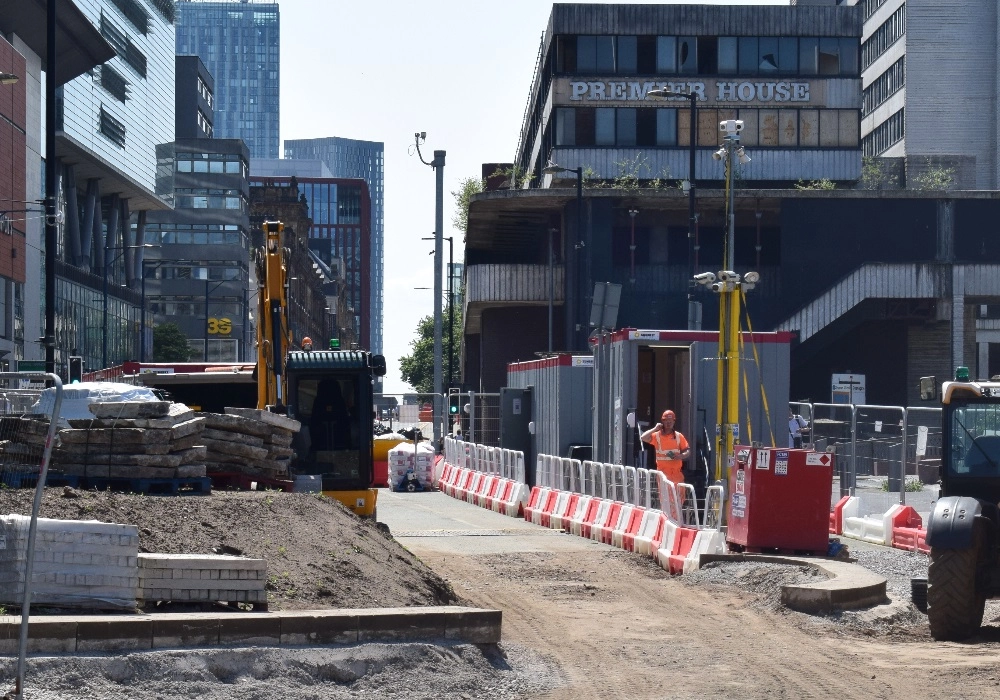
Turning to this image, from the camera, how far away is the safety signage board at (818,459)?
17.5 metres

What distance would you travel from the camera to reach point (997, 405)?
1253 centimetres

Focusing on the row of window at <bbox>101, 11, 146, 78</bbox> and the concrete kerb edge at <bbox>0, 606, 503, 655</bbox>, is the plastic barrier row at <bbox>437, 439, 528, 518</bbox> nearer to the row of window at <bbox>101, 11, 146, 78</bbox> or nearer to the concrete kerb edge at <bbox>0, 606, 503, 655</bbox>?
the concrete kerb edge at <bbox>0, 606, 503, 655</bbox>

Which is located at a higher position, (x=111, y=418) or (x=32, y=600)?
(x=111, y=418)

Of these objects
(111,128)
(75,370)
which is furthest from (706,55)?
(75,370)

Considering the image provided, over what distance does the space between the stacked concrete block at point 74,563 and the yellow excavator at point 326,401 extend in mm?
9882

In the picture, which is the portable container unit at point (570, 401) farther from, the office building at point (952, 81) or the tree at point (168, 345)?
A: the office building at point (952, 81)

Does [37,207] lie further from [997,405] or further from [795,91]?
[997,405]

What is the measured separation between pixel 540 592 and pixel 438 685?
5.52m

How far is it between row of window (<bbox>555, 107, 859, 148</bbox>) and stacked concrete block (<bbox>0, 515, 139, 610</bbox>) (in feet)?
190

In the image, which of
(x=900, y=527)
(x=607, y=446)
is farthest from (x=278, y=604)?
(x=607, y=446)

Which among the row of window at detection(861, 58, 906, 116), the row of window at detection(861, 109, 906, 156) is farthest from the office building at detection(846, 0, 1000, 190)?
the row of window at detection(861, 109, 906, 156)

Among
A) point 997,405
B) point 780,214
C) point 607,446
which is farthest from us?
point 780,214

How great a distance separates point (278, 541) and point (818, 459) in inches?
300

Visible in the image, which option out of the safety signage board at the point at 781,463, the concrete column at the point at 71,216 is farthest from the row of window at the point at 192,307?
the safety signage board at the point at 781,463
